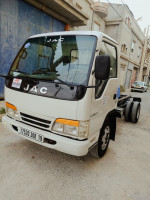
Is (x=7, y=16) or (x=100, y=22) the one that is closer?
(x=7, y=16)

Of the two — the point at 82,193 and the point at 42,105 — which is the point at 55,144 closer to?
the point at 42,105

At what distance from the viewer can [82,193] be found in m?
2.04

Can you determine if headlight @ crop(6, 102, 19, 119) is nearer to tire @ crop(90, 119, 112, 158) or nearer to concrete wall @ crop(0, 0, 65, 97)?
tire @ crop(90, 119, 112, 158)

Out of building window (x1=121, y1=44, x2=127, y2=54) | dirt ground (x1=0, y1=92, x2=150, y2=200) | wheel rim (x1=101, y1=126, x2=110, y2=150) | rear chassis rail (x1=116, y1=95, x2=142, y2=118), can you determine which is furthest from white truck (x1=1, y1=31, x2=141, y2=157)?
building window (x1=121, y1=44, x2=127, y2=54)

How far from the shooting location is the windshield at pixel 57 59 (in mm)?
2135

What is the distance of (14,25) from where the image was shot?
19.7 feet

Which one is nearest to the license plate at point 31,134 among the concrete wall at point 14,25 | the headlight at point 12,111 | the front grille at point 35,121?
the front grille at point 35,121

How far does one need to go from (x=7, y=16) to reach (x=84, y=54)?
5.17m

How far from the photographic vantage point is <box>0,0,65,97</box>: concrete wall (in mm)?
5672

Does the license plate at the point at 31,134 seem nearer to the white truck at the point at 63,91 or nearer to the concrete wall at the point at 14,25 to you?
the white truck at the point at 63,91

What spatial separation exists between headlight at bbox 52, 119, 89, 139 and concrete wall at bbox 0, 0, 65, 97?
491 centimetres

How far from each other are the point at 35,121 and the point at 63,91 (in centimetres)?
68

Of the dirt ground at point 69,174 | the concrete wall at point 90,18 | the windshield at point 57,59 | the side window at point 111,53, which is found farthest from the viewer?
the concrete wall at point 90,18

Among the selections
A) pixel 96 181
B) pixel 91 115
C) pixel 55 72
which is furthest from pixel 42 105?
pixel 96 181
